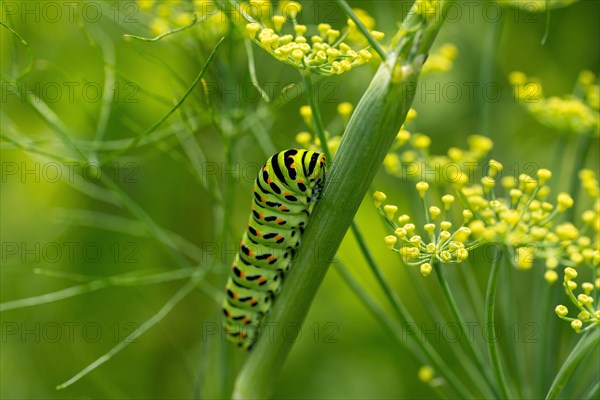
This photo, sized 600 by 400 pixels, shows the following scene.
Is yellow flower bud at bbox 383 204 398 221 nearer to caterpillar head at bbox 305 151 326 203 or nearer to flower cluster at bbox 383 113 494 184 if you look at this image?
caterpillar head at bbox 305 151 326 203

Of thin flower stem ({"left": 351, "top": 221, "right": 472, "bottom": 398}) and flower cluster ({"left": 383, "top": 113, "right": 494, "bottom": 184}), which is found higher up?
flower cluster ({"left": 383, "top": 113, "right": 494, "bottom": 184})

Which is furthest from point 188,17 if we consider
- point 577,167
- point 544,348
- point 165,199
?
point 544,348

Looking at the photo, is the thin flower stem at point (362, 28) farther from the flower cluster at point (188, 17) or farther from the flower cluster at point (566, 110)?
the flower cluster at point (566, 110)

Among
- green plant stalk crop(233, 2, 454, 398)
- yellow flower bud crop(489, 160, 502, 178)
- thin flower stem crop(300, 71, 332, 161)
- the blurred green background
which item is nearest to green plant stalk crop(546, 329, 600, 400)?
yellow flower bud crop(489, 160, 502, 178)

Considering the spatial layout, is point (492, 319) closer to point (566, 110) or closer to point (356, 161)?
point (356, 161)

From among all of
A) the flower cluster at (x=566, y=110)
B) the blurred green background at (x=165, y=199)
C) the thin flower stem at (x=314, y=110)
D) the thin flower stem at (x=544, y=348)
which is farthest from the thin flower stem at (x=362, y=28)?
the blurred green background at (x=165, y=199)
